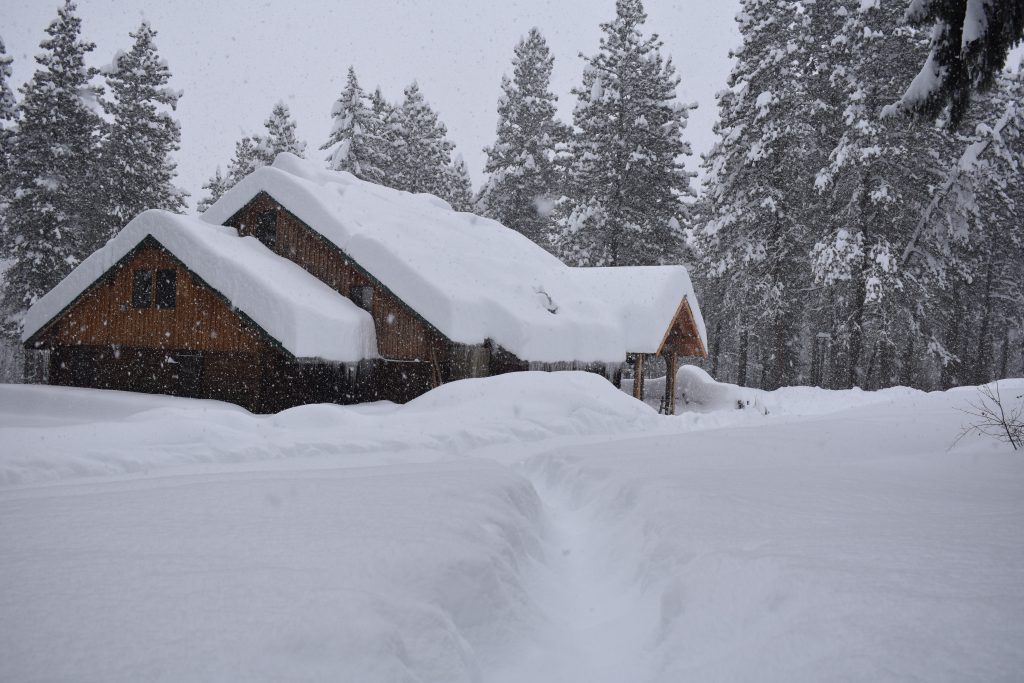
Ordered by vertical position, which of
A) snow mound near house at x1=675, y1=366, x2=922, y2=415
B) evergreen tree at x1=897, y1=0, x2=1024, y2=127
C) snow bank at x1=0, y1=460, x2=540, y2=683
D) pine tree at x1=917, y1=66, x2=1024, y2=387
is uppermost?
pine tree at x1=917, y1=66, x2=1024, y2=387

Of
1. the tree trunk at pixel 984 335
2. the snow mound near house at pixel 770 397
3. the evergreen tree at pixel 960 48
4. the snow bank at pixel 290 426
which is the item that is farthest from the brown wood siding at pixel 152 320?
the tree trunk at pixel 984 335

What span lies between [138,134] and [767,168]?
2910 cm

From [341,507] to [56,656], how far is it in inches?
88.2

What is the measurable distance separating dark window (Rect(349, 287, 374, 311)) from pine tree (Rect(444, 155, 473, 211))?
2222cm

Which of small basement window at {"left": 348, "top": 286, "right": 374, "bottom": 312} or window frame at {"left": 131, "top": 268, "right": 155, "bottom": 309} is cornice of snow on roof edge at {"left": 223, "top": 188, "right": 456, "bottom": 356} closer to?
small basement window at {"left": 348, "top": 286, "right": 374, "bottom": 312}

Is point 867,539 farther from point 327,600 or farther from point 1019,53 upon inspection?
point 1019,53

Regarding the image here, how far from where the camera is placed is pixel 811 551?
3.49m

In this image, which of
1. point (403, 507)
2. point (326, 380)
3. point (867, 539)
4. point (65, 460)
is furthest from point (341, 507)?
point (326, 380)

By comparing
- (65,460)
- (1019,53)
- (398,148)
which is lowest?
(65,460)

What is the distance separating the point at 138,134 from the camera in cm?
2862

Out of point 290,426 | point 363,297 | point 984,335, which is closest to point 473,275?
point 363,297

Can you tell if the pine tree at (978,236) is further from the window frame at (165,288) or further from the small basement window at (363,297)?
the window frame at (165,288)

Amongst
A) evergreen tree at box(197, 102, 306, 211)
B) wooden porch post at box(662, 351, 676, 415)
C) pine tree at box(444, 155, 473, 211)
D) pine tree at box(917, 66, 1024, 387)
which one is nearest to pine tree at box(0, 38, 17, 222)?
evergreen tree at box(197, 102, 306, 211)

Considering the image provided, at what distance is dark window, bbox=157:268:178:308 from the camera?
1644 cm
